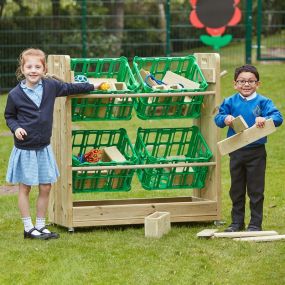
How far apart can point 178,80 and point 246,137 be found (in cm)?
130

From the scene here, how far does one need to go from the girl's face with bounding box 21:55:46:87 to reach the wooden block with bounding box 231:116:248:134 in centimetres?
169

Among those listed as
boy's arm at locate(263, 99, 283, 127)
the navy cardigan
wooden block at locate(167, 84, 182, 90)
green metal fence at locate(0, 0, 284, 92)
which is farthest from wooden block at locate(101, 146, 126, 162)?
green metal fence at locate(0, 0, 284, 92)

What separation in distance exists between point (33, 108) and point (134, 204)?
1.47 m

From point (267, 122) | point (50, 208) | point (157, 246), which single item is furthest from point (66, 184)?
point (267, 122)

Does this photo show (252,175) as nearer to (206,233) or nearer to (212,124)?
(206,233)

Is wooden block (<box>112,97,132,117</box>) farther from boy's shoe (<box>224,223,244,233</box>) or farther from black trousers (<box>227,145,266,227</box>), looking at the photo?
boy's shoe (<box>224,223,244,233</box>)

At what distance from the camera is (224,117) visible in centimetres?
836

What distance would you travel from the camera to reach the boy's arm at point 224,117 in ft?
27.2

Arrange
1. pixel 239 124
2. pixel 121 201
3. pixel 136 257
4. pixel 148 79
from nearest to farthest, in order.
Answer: pixel 136 257 < pixel 239 124 < pixel 148 79 < pixel 121 201

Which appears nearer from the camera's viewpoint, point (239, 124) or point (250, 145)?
point (239, 124)

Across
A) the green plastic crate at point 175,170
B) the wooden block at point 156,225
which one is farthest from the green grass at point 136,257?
the green plastic crate at point 175,170

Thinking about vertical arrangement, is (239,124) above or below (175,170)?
above

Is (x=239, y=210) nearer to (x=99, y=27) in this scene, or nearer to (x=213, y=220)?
(x=213, y=220)

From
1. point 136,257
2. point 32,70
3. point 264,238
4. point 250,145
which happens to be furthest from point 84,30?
point 136,257
